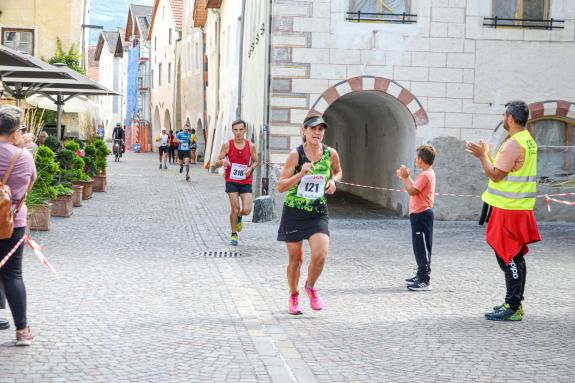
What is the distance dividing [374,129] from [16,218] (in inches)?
688

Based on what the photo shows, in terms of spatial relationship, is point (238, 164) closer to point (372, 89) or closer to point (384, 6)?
point (372, 89)

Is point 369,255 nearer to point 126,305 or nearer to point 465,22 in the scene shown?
point 126,305

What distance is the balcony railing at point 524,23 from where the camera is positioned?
18.4 metres

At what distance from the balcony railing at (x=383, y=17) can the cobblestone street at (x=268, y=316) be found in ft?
16.5

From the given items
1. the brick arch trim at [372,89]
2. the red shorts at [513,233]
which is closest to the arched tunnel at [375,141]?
the brick arch trim at [372,89]

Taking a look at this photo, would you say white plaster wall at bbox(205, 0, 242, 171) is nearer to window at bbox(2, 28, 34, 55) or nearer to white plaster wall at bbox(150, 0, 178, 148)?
window at bbox(2, 28, 34, 55)

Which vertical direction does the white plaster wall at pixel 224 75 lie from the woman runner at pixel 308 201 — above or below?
above

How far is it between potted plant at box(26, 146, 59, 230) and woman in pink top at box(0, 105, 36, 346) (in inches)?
289

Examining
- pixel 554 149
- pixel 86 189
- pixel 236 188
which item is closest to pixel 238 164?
pixel 236 188

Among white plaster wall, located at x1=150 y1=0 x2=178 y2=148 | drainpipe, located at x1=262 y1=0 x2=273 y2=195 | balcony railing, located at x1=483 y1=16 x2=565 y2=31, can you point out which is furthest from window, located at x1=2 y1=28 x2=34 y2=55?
white plaster wall, located at x1=150 y1=0 x2=178 y2=148

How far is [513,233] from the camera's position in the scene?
820cm

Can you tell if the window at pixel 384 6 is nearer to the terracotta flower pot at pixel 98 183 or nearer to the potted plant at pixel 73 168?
the potted plant at pixel 73 168

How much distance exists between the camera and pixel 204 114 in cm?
4562

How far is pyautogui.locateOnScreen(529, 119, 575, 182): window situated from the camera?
1888cm
